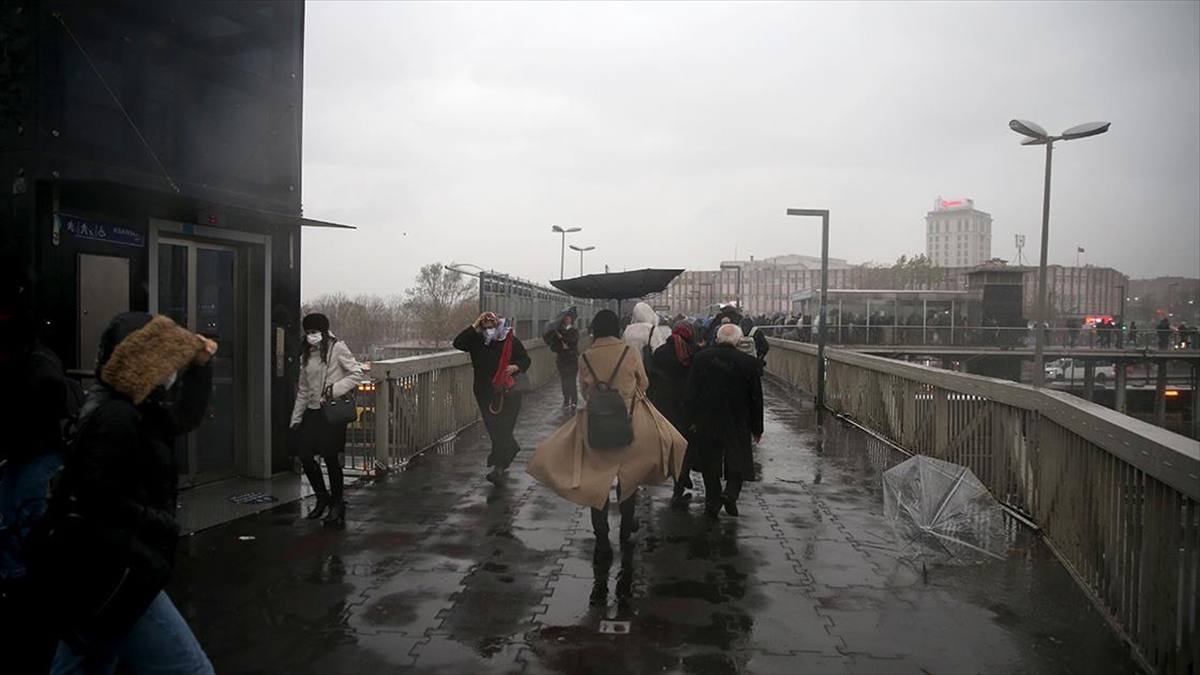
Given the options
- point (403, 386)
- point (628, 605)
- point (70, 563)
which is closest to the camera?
point (70, 563)

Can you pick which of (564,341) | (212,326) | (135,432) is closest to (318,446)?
(212,326)

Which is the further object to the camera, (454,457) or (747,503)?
(454,457)

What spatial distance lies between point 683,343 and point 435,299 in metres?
45.3

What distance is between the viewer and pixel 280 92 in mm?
8758

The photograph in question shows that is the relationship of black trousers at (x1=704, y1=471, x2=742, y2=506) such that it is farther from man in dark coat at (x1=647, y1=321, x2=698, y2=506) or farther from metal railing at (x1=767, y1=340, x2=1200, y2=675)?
metal railing at (x1=767, y1=340, x2=1200, y2=675)

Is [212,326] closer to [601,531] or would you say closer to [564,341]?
[601,531]

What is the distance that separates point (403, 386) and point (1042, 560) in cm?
642

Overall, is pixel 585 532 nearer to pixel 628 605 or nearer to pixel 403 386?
pixel 628 605

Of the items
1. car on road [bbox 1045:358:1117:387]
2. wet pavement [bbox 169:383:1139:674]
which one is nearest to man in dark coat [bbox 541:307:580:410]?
wet pavement [bbox 169:383:1139:674]

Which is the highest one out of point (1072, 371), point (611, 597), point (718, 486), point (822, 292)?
point (822, 292)

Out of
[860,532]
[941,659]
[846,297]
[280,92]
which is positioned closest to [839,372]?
[860,532]

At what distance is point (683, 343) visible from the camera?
8.91 meters

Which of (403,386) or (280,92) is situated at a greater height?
(280,92)

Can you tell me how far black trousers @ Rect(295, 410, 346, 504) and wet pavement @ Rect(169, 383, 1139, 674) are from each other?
32cm
